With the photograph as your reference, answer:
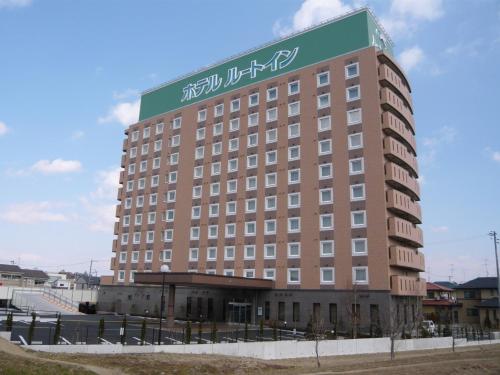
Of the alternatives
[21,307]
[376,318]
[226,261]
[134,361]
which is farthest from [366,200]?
[21,307]

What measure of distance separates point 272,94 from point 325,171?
15.6 metres

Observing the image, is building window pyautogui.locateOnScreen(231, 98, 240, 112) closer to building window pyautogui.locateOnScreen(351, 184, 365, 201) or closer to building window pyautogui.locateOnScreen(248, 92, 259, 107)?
building window pyautogui.locateOnScreen(248, 92, 259, 107)

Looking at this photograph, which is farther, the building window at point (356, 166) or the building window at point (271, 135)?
the building window at point (271, 135)

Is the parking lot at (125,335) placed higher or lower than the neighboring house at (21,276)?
lower

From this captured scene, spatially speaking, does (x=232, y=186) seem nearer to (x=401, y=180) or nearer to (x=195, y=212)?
(x=195, y=212)

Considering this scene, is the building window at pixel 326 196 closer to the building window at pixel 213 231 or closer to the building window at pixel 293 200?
the building window at pixel 293 200

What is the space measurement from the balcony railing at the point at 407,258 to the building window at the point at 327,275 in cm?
710

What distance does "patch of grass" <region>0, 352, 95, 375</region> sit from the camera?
67.6ft

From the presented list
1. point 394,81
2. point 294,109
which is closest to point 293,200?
point 294,109

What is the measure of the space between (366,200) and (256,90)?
25.4 meters

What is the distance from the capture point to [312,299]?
2256 inches

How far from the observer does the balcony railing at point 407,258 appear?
5362 cm

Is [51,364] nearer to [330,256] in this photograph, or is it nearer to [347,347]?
[347,347]

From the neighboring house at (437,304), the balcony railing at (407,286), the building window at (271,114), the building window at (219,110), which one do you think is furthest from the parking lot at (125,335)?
the neighboring house at (437,304)
